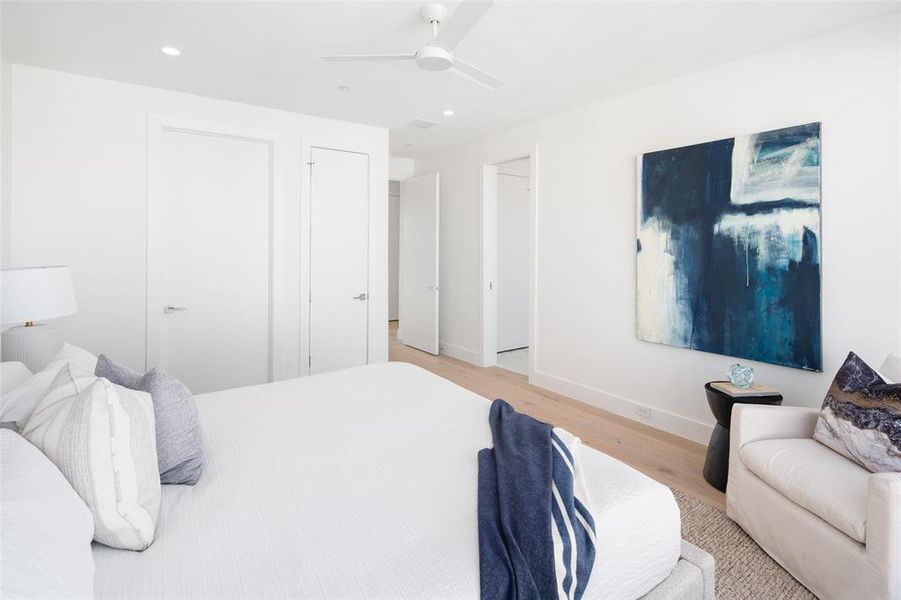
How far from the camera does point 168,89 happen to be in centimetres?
340

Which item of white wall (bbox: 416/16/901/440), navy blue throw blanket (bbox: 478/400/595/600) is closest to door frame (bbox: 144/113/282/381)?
white wall (bbox: 416/16/901/440)

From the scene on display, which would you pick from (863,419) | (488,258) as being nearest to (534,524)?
(863,419)

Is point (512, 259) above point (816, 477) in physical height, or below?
above

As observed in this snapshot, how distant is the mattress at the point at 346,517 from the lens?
39.1 inches

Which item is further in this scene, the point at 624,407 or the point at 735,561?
the point at 624,407

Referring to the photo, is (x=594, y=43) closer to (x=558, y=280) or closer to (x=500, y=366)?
(x=558, y=280)

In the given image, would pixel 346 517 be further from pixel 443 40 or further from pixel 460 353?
pixel 460 353

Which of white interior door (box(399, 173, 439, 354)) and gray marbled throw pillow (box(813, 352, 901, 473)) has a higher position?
white interior door (box(399, 173, 439, 354))

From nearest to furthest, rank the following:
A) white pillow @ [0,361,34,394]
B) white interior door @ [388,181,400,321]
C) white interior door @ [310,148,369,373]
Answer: white pillow @ [0,361,34,394] < white interior door @ [310,148,369,373] < white interior door @ [388,181,400,321]

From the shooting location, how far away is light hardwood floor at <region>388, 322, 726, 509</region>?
2652 millimetres

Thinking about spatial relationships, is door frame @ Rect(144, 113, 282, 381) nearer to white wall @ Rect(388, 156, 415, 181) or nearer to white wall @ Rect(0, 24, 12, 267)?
white wall @ Rect(0, 24, 12, 267)

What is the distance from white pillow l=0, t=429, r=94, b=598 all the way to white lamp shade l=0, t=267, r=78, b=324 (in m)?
1.41

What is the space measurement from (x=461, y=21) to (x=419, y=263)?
4034 millimetres

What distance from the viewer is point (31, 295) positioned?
2.08 metres
